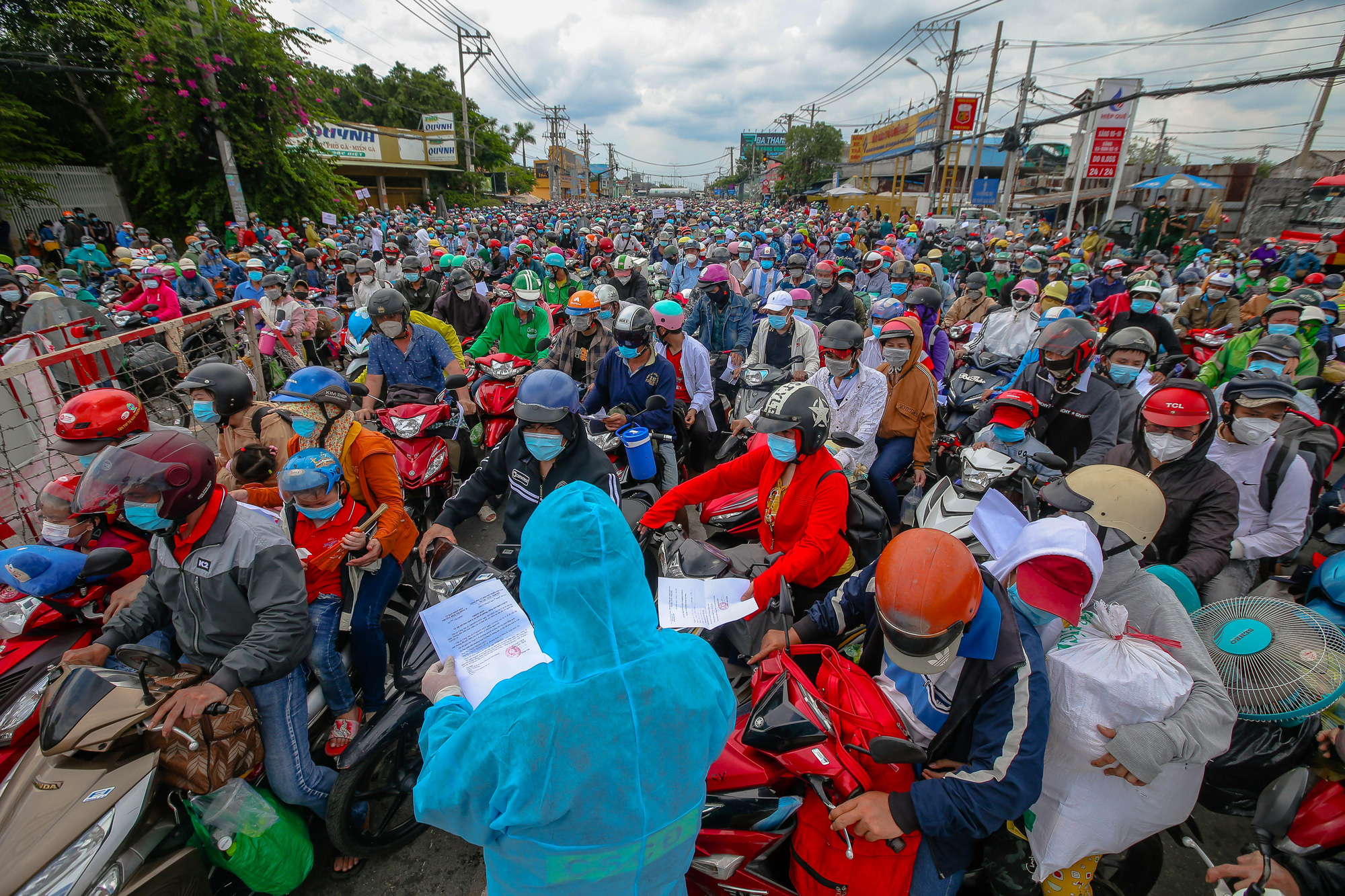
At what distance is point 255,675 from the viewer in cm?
228

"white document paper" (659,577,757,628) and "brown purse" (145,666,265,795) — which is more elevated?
"white document paper" (659,577,757,628)

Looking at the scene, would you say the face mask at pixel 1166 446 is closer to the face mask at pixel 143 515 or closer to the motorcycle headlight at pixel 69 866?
the face mask at pixel 143 515

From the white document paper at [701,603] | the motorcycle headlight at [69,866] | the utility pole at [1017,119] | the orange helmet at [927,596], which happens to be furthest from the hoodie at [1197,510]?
the utility pole at [1017,119]

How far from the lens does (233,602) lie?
240cm

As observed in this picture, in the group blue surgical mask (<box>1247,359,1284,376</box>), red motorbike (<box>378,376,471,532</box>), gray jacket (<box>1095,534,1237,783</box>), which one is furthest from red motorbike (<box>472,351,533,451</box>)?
blue surgical mask (<box>1247,359,1284,376</box>)

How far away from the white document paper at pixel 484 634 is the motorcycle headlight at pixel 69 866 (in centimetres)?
116

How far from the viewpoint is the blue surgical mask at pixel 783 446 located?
115 inches

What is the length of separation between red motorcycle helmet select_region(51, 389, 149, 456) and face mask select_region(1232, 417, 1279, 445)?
6205 mm

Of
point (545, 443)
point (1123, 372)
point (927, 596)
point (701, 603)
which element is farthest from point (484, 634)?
point (1123, 372)

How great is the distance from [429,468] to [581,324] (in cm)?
208

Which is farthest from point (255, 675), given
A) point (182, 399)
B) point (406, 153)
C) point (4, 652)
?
point (406, 153)

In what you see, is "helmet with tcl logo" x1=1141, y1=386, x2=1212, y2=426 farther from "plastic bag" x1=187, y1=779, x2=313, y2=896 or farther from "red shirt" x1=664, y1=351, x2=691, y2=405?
"plastic bag" x1=187, y1=779, x2=313, y2=896

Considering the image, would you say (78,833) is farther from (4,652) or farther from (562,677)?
(562,677)

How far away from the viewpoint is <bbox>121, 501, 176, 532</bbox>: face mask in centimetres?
210
